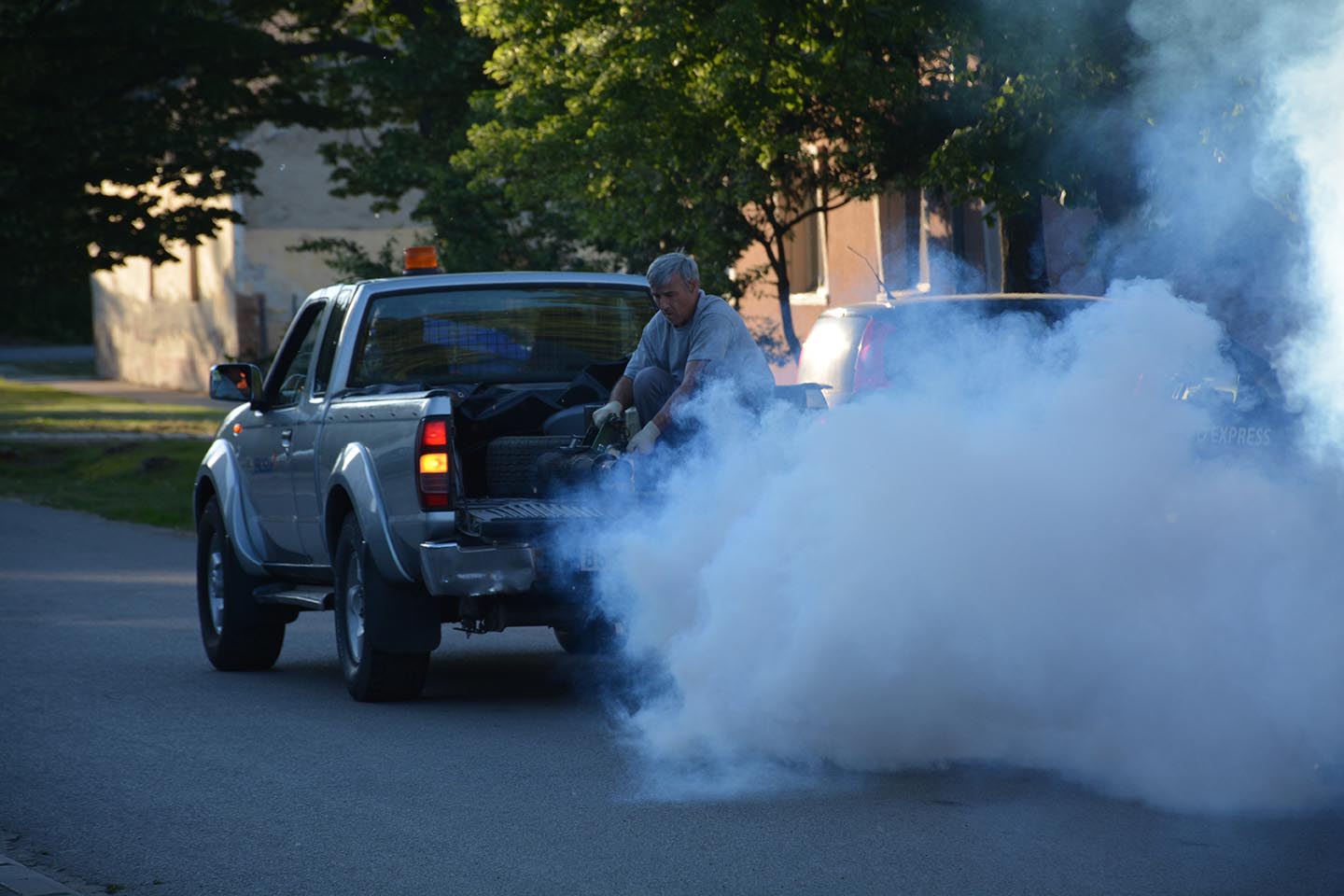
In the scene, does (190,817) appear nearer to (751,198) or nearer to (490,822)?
(490,822)

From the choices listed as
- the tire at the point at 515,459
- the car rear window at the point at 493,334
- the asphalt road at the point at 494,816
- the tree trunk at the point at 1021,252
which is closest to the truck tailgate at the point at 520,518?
the tire at the point at 515,459

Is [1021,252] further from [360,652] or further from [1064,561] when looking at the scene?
[1064,561]

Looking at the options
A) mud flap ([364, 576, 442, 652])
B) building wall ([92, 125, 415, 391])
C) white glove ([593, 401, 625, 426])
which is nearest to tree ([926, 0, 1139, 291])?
white glove ([593, 401, 625, 426])

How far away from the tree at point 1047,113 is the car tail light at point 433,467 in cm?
619

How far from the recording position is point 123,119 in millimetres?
25797

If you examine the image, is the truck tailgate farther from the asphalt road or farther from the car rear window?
the car rear window

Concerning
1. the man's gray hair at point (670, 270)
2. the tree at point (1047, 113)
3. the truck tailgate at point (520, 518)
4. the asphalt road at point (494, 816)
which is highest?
the tree at point (1047, 113)

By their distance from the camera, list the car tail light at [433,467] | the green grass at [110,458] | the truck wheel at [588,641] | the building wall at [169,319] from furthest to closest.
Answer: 1. the building wall at [169,319]
2. the green grass at [110,458]
3. the truck wheel at [588,641]
4. the car tail light at [433,467]

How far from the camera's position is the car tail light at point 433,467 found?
334 inches

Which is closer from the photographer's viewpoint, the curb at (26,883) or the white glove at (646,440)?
the curb at (26,883)

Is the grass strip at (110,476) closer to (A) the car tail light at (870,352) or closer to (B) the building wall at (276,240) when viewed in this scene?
(A) the car tail light at (870,352)

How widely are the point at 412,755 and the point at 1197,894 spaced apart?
343 cm

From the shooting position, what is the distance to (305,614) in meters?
13.5

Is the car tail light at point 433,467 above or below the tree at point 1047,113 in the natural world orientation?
below
